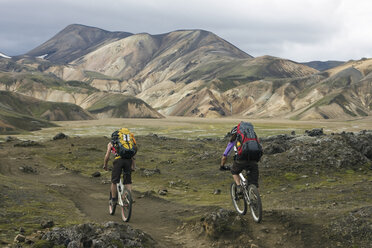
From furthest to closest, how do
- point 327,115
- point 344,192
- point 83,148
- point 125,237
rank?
point 327,115
point 83,148
point 344,192
point 125,237

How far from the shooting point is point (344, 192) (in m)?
16.9

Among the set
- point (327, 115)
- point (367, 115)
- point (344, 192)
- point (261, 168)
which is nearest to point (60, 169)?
point (261, 168)

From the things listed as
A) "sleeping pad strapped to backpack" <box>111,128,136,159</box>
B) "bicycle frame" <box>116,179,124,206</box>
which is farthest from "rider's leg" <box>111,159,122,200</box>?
"sleeping pad strapped to backpack" <box>111,128,136,159</box>

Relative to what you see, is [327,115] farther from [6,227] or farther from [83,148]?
[6,227]

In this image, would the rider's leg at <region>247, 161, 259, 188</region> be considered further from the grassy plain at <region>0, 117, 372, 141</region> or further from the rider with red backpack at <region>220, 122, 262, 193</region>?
the grassy plain at <region>0, 117, 372, 141</region>

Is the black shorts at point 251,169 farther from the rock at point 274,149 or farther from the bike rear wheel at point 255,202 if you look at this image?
the rock at point 274,149

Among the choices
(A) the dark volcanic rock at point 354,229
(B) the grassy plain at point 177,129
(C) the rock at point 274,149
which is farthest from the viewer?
(B) the grassy plain at point 177,129

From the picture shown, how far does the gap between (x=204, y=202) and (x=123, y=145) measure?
301 inches

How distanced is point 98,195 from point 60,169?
12254mm

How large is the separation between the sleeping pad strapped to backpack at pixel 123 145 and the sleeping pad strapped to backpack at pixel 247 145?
3972 mm

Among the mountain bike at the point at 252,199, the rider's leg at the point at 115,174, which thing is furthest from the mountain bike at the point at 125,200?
the mountain bike at the point at 252,199

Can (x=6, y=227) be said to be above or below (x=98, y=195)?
above

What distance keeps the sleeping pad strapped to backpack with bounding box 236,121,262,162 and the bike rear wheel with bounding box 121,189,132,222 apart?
4.33 m

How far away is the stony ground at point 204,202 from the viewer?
401 inches
